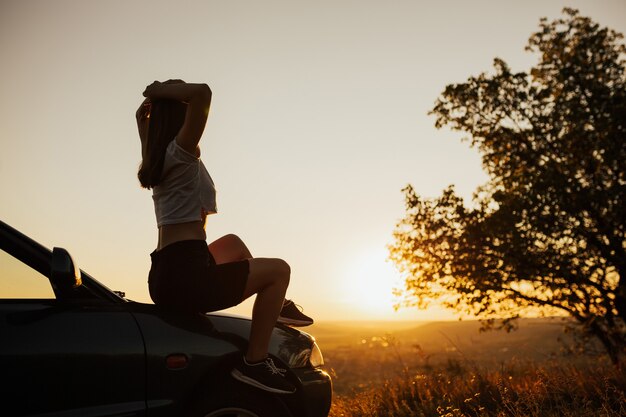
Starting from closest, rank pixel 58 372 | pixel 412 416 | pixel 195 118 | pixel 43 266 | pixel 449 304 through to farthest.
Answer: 1. pixel 58 372
2. pixel 43 266
3. pixel 195 118
4. pixel 412 416
5. pixel 449 304

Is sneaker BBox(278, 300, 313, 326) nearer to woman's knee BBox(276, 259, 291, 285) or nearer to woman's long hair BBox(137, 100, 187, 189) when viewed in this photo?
woman's knee BBox(276, 259, 291, 285)

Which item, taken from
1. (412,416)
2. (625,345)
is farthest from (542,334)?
(412,416)

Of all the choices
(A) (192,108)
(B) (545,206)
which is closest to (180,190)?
(A) (192,108)

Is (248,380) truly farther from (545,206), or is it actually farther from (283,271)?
(545,206)

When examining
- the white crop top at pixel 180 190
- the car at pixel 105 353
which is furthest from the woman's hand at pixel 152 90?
the car at pixel 105 353

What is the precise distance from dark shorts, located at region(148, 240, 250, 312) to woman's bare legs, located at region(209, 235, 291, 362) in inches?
2.4

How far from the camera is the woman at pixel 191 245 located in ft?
9.41

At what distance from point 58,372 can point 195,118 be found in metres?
1.44

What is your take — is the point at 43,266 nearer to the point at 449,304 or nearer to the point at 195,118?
the point at 195,118

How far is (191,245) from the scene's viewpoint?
2912 mm

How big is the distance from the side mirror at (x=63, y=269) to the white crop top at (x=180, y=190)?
612mm

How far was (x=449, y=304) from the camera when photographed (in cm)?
1288

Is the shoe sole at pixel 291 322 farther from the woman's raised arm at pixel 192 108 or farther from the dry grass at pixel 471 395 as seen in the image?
the dry grass at pixel 471 395

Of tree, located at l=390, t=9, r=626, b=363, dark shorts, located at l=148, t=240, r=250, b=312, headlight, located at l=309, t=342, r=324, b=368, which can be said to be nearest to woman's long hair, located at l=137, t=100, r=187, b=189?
dark shorts, located at l=148, t=240, r=250, b=312
